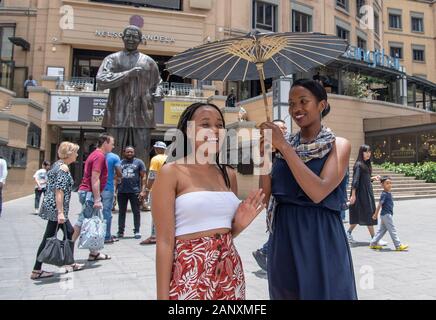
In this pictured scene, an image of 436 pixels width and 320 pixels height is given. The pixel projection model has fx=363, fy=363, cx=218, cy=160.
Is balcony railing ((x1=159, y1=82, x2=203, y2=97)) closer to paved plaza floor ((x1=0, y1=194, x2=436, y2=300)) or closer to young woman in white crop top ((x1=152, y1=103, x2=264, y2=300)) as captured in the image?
paved plaza floor ((x1=0, y1=194, x2=436, y2=300))

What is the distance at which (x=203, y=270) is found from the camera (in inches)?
72.9

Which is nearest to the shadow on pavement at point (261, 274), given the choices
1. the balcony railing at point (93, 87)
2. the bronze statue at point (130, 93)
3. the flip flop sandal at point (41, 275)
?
the flip flop sandal at point (41, 275)

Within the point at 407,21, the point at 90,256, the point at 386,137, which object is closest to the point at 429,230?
the point at 90,256

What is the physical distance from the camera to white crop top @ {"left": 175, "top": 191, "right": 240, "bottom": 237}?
185cm

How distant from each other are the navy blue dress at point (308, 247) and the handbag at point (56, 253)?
10.4ft

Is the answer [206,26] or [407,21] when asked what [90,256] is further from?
[407,21]

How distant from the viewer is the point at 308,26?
29.1m

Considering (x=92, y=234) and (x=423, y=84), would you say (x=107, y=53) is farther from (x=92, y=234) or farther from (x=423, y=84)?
(x=423, y=84)

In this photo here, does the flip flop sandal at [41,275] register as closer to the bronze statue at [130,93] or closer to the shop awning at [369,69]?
the bronze statue at [130,93]

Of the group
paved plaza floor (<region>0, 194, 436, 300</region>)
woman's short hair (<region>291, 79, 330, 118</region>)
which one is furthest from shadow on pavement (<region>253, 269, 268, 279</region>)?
woman's short hair (<region>291, 79, 330, 118</region>)

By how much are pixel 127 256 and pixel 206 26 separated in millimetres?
22058

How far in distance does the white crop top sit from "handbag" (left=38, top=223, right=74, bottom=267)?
303 centimetres

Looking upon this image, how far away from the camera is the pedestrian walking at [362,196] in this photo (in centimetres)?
695

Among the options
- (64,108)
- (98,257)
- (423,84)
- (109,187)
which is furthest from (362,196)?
(423,84)
